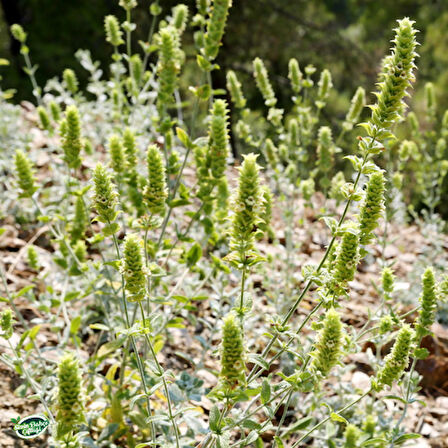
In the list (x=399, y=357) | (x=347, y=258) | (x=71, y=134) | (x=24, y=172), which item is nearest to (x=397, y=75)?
(x=347, y=258)

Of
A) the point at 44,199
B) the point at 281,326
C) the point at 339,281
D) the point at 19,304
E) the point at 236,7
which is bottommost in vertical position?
the point at 19,304

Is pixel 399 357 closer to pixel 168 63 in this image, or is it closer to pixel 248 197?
pixel 248 197

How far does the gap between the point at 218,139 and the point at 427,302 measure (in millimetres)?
1052

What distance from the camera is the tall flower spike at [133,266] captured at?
1548mm

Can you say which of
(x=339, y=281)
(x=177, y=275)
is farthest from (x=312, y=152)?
(x=339, y=281)

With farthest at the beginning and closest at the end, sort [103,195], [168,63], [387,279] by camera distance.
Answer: [168,63] < [387,279] < [103,195]

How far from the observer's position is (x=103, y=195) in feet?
5.50

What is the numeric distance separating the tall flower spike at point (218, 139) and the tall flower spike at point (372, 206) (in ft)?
2.54

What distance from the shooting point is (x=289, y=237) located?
3408 mm

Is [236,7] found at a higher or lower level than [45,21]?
higher

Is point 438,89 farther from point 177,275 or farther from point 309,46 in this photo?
point 177,275

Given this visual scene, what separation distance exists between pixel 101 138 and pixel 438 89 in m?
5.59

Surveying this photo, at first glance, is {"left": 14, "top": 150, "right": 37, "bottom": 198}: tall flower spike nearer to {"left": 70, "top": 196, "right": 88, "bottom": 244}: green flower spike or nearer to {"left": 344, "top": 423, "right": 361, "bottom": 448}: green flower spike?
{"left": 70, "top": 196, "right": 88, "bottom": 244}: green flower spike

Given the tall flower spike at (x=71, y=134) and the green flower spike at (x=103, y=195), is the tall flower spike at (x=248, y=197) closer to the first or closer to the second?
the green flower spike at (x=103, y=195)
